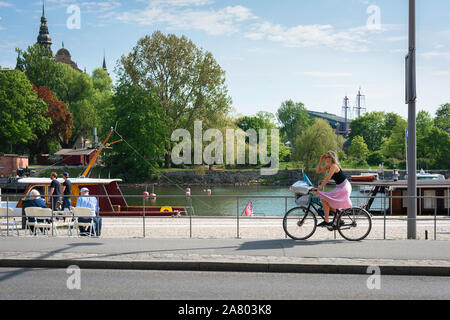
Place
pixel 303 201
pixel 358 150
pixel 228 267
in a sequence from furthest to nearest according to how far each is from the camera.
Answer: pixel 358 150 < pixel 303 201 < pixel 228 267

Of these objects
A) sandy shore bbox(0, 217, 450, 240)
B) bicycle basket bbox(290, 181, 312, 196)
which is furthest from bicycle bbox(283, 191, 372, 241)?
sandy shore bbox(0, 217, 450, 240)

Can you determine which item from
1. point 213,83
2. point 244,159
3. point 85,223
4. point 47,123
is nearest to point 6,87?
point 47,123

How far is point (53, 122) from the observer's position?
7725cm

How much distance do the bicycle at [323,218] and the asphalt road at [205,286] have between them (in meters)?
2.54

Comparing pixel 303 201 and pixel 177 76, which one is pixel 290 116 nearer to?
pixel 177 76

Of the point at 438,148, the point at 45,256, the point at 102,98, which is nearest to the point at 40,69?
the point at 102,98

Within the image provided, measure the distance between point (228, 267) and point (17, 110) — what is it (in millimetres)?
65363

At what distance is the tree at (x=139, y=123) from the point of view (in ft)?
206

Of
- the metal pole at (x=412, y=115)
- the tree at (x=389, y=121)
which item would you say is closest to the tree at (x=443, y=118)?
the tree at (x=389, y=121)

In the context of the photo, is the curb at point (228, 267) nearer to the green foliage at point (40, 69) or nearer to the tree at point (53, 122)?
the tree at point (53, 122)

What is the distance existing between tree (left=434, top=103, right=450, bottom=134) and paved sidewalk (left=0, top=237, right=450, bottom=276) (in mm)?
93030

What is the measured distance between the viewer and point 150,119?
63.0 meters

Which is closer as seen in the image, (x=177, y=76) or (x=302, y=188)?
(x=302, y=188)
